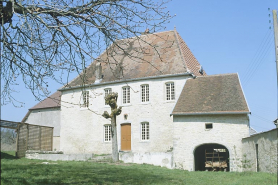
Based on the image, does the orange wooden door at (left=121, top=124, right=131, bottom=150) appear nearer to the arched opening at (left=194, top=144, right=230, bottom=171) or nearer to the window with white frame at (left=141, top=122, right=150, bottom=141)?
the window with white frame at (left=141, top=122, right=150, bottom=141)

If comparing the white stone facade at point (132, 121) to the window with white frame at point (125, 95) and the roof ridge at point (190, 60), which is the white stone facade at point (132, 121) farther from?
the roof ridge at point (190, 60)

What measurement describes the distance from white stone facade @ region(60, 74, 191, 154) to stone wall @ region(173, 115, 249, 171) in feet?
11.9

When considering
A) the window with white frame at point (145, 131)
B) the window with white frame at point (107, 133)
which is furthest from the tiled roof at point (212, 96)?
the window with white frame at point (107, 133)

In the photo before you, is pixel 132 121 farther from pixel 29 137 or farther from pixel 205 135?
pixel 205 135

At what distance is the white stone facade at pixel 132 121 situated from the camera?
23.5 meters

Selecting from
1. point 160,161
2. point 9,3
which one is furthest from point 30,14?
point 160,161

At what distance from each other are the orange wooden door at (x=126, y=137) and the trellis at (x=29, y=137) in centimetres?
605

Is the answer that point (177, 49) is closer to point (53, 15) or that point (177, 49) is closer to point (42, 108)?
point (42, 108)

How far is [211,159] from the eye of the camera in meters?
21.8

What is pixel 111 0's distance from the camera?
276 inches

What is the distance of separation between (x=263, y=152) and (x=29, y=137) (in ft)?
50.8

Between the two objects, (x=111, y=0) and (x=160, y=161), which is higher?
(x=111, y=0)

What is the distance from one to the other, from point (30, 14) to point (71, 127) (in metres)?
22.5

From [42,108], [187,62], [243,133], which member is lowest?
[243,133]
